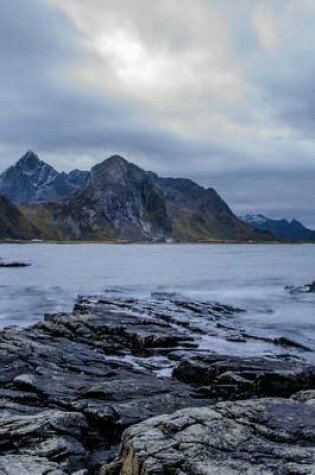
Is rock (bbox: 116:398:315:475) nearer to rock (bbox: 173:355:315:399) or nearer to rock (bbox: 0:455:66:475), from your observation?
rock (bbox: 0:455:66:475)

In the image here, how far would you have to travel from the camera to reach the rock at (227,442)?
9.32 m

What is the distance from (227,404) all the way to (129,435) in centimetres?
270

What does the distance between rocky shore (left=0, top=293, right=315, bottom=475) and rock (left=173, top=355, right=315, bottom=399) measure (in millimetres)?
49

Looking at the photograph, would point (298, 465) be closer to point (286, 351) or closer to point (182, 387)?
point (182, 387)

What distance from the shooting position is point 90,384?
19.4 metres

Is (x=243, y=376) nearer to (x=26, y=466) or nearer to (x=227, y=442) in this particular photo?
(x=227, y=442)

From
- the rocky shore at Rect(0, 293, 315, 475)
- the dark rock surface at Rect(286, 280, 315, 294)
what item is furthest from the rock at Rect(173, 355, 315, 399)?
the dark rock surface at Rect(286, 280, 315, 294)

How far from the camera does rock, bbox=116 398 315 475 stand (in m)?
9.32

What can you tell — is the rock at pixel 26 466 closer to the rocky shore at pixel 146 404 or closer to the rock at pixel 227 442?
the rocky shore at pixel 146 404

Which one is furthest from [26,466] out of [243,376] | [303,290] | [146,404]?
[303,290]

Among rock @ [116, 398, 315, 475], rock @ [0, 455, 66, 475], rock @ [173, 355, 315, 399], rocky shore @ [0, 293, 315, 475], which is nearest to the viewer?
rock @ [116, 398, 315, 475]

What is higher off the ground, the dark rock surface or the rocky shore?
the rocky shore

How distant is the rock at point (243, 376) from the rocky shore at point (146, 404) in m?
0.05

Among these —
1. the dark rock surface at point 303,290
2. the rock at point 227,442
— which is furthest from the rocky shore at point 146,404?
the dark rock surface at point 303,290
